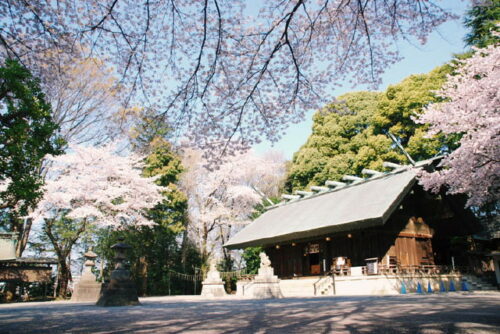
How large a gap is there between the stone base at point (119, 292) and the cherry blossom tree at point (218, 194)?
11505 millimetres

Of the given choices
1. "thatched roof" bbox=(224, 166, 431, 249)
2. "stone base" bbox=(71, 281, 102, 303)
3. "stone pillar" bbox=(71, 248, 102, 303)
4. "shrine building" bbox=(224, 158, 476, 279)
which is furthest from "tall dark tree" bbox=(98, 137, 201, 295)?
"stone base" bbox=(71, 281, 102, 303)

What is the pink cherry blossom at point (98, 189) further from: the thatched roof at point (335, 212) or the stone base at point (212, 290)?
the thatched roof at point (335, 212)

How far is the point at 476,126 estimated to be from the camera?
1098cm

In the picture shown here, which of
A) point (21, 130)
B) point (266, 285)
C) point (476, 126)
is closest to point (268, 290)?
point (266, 285)

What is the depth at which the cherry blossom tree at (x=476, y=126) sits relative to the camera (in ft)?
32.6

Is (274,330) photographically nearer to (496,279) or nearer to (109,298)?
(109,298)

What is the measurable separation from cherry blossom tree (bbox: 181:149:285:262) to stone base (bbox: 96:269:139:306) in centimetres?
1151

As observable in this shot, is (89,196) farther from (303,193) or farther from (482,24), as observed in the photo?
(482,24)

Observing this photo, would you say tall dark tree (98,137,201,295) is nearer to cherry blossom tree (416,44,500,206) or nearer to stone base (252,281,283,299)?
stone base (252,281,283,299)

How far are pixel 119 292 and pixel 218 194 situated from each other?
1435 cm

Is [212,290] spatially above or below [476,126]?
below

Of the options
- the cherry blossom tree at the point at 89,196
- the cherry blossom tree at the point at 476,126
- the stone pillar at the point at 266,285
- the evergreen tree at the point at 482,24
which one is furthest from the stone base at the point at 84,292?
the evergreen tree at the point at 482,24

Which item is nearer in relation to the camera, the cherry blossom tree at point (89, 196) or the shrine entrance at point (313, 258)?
the cherry blossom tree at point (89, 196)

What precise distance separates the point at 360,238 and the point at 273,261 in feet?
20.2
